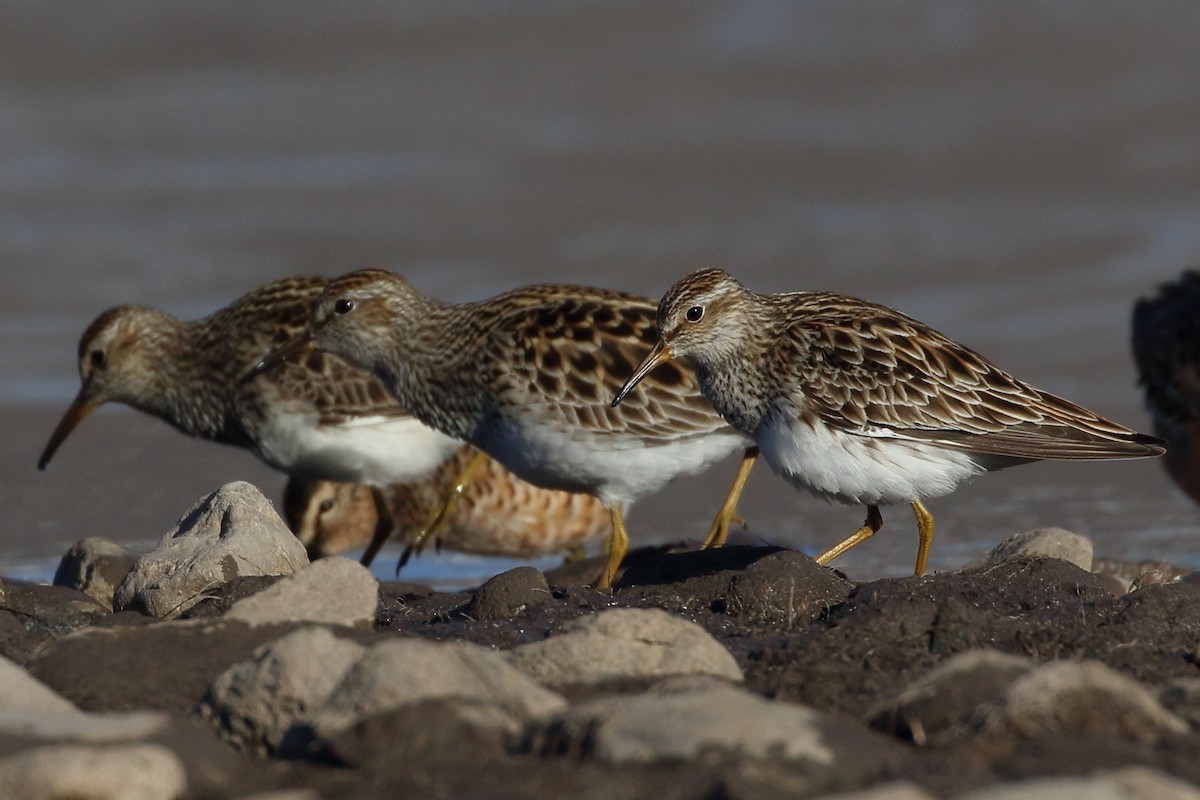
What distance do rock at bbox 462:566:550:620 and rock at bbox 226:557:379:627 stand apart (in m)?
0.47

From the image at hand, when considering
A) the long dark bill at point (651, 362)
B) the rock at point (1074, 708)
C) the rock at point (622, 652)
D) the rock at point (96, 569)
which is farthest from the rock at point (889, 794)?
the rock at point (96, 569)

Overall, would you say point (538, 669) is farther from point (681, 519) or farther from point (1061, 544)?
point (681, 519)

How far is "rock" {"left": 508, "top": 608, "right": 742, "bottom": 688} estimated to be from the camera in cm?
496

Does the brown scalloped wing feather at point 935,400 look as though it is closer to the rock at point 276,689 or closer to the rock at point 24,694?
the rock at point 276,689

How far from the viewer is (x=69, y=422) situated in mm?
11141

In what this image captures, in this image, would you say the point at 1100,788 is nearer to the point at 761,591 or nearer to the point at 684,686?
the point at 684,686

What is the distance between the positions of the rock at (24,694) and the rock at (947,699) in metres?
2.02

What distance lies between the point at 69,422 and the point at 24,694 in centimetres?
680

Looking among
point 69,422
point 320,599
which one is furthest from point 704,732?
point 69,422

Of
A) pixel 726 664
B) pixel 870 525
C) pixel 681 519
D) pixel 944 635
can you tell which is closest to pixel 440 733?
pixel 726 664

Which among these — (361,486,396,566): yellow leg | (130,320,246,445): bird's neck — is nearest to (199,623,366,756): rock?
(130,320,246,445): bird's neck

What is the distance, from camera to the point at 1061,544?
24.8 ft

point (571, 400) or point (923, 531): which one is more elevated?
point (571, 400)

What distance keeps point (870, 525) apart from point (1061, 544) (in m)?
0.79
